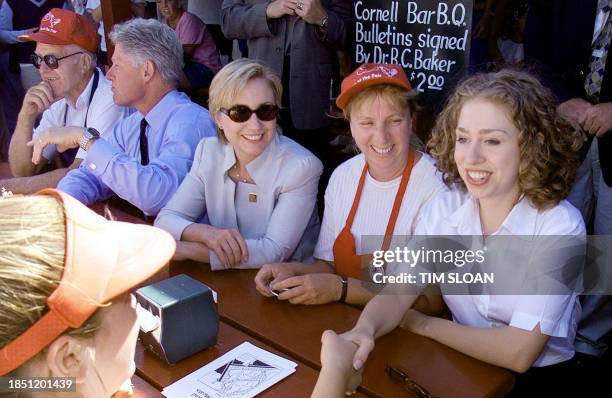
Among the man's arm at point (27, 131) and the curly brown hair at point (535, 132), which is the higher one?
the curly brown hair at point (535, 132)

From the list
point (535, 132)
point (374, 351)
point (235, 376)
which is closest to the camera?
point (235, 376)

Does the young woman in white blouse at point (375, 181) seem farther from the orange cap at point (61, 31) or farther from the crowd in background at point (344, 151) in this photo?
the orange cap at point (61, 31)

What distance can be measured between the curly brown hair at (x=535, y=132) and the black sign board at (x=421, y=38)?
2.99 feet

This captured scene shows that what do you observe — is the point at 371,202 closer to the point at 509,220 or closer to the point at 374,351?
the point at 509,220

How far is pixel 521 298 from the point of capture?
5.87 ft

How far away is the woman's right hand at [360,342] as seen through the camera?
1.57 m

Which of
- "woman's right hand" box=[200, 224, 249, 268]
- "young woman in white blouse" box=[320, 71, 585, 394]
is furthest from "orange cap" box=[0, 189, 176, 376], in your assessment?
"woman's right hand" box=[200, 224, 249, 268]

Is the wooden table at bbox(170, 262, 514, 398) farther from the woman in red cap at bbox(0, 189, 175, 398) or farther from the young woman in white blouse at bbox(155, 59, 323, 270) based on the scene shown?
the woman in red cap at bbox(0, 189, 175, 398)

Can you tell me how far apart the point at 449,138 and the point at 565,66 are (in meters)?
1.01

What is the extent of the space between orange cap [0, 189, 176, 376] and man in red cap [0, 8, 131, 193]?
2736mm

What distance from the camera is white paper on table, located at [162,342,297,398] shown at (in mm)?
1562

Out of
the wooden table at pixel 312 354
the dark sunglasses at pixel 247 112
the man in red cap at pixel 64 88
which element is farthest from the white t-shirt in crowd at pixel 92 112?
the wooden table at pixel 312 354

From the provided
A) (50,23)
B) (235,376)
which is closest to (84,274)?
(235,376)

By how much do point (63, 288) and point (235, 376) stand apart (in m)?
0.82
